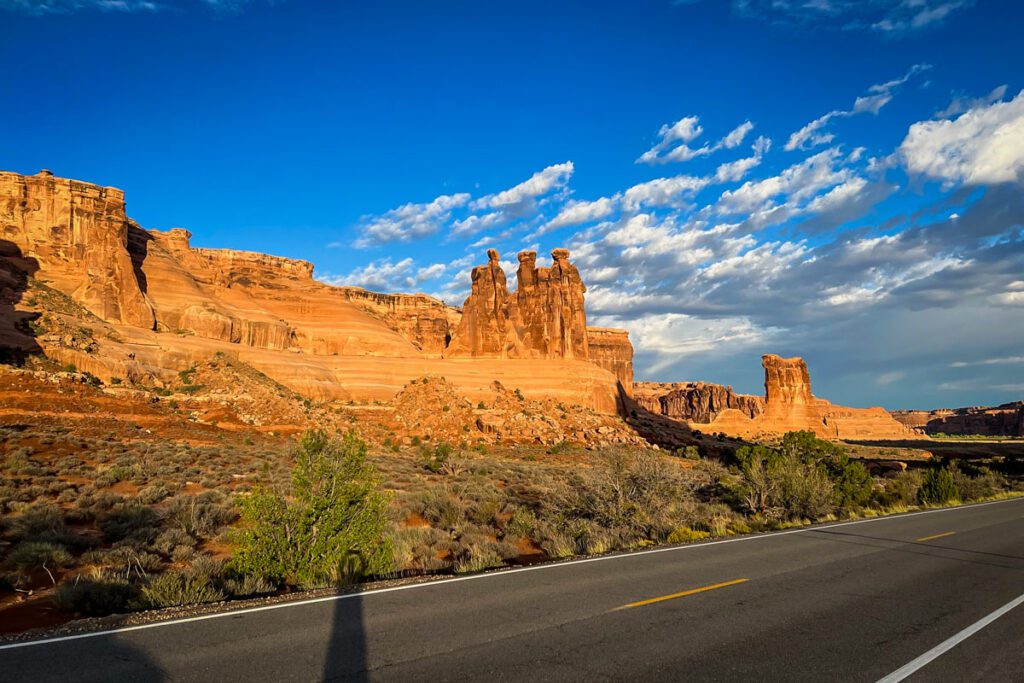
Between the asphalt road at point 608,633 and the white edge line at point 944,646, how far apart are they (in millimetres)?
47

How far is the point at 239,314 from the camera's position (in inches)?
2987

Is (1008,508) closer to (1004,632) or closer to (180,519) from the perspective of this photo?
(1004,632)

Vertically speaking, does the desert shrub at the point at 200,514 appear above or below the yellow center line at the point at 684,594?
above

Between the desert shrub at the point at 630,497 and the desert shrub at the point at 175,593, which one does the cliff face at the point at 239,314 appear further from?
the desert shrub at the point at 175,593

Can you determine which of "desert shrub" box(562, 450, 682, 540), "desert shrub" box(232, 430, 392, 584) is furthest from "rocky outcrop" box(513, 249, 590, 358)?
"desert shrub" box(232, 430, 392, 584)

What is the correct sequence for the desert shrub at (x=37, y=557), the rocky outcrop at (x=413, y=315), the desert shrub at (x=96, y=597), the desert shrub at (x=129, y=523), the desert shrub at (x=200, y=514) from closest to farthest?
the desert shrub at (x=96, y=597)
the desert shrub at (x=37, y=557)
the desert shrub at (x=129, y=523)
the desert shrub at (x=200, y=514)
the rocky outcrop at (x=413, y=315)

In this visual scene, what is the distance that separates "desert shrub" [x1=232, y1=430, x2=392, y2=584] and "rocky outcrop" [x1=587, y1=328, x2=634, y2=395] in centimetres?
14914

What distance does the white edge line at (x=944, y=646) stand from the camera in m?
5.79

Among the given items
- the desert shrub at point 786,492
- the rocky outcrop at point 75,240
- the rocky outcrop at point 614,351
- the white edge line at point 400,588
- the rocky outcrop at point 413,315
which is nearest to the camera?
the white edge line at point 400,588

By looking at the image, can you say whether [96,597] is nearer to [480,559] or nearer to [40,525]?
[480,559]

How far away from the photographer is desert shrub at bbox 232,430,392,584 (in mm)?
10984

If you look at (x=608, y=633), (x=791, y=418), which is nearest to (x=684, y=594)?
(x=608, y=633)

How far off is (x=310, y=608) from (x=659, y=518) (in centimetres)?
1159

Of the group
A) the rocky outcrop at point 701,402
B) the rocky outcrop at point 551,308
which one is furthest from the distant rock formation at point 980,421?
the rocky outcrop at point 551,308
